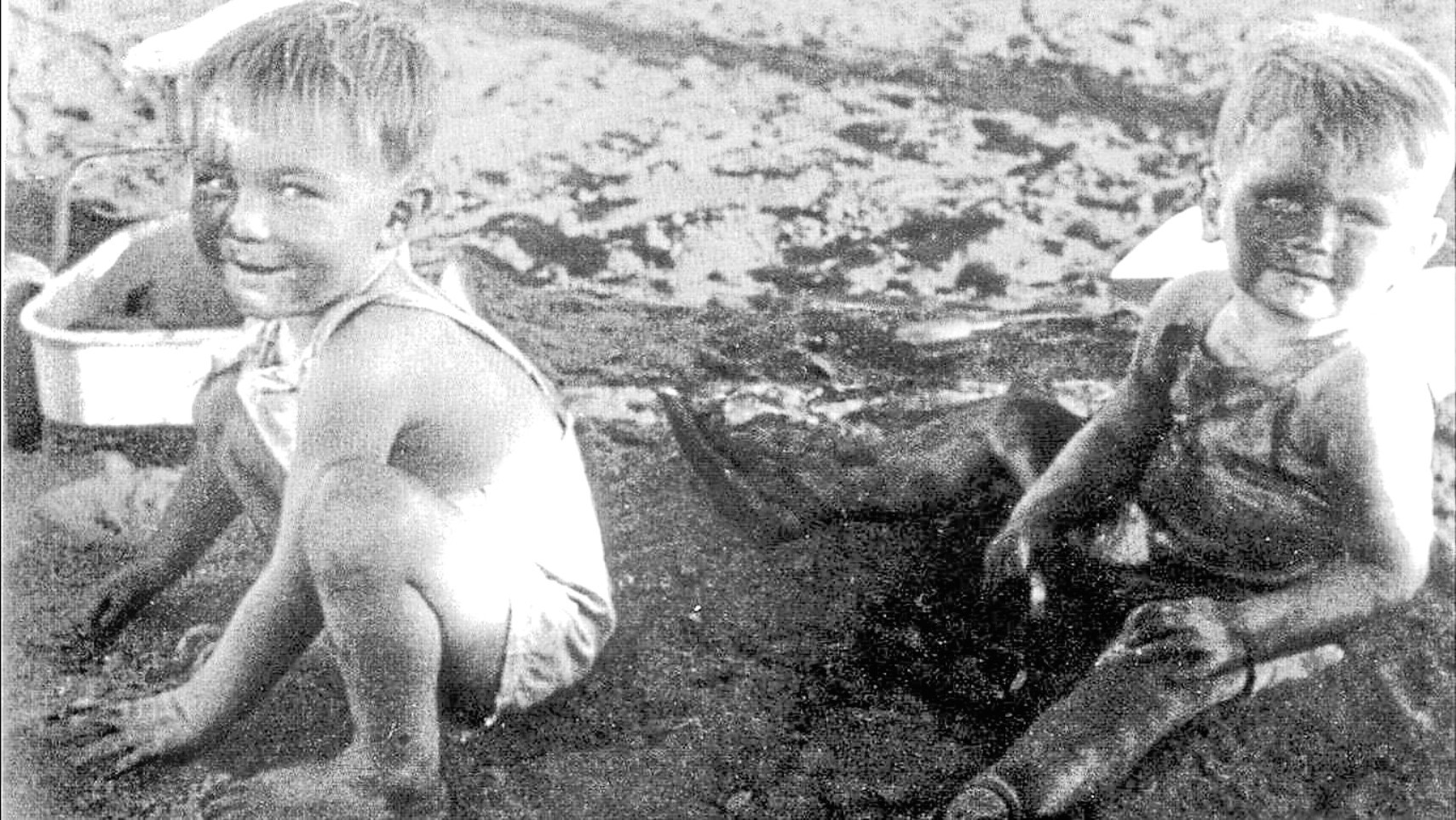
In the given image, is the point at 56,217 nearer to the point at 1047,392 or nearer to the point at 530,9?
the point at 530,9

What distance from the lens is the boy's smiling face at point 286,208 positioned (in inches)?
77.9

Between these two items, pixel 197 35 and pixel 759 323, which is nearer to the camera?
pixel 197 35

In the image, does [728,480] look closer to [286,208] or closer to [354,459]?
[354,459]

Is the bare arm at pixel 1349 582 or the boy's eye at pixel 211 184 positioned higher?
the boy's eye at pixel 211 184

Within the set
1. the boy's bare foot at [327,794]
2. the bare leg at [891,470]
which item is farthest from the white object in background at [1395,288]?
the boy's bare foot at [327,794]

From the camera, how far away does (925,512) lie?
2.44 metres

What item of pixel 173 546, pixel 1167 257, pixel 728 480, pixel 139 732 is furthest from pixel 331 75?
pixel 1167 257

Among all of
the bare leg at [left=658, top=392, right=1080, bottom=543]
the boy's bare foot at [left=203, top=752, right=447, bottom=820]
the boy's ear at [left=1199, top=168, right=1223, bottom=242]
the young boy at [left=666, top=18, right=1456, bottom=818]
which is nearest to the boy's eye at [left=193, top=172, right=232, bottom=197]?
the bare leg at [left=658, top=392, right=1080, bottom=543]

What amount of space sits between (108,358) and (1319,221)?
179 cm

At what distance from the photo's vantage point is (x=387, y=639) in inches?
81.4

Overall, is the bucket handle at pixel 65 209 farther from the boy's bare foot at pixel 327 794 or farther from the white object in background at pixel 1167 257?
the white object in background at pixel 1167 257

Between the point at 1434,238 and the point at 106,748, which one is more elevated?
the point at 1434,238

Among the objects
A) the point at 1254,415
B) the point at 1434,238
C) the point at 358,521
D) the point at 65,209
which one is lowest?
the point at 358,521

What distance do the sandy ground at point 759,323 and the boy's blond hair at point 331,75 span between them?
0.30ft
